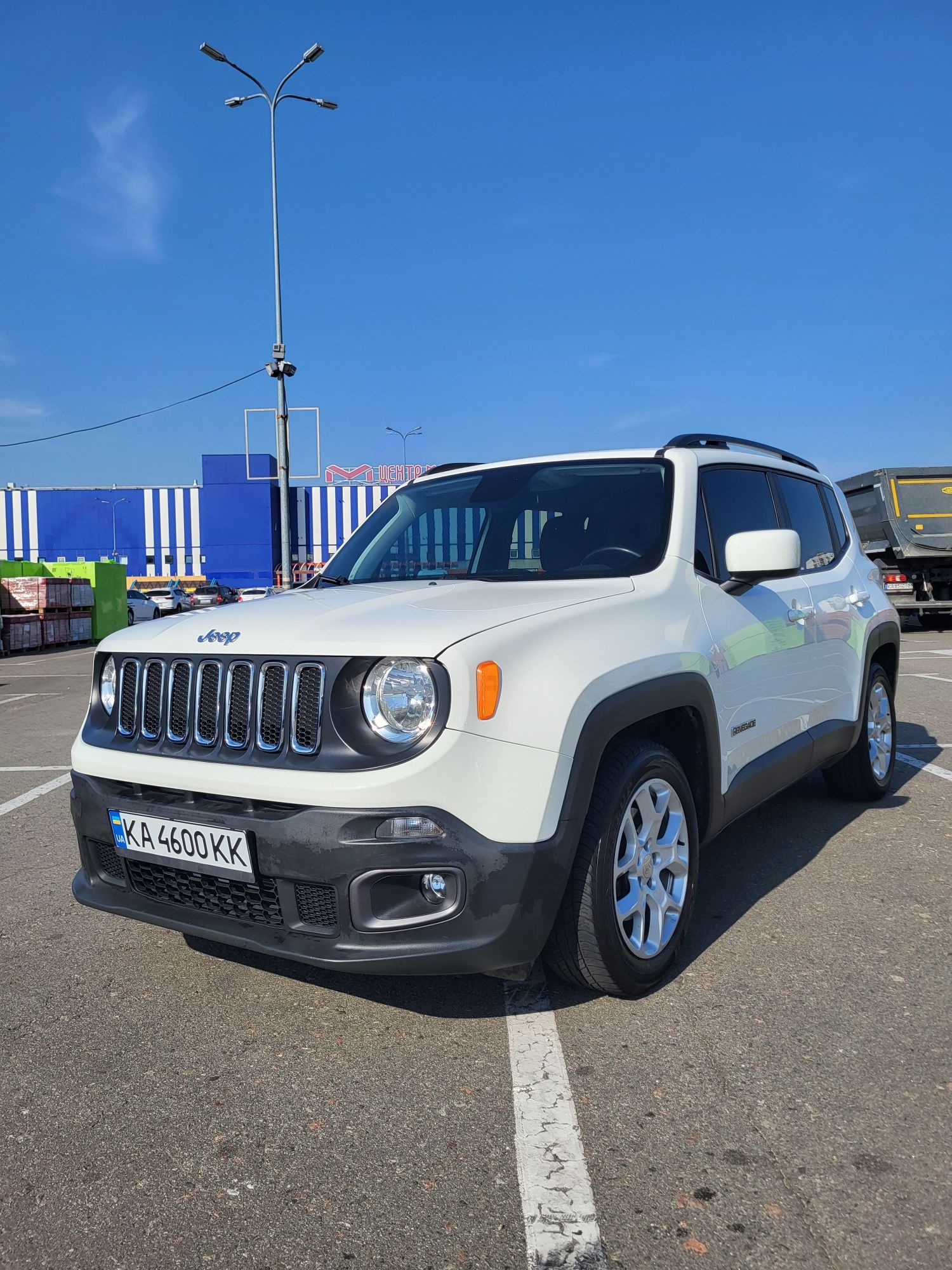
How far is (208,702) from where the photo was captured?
107 inches

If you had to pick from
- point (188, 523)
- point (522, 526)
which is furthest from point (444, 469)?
point (188, 523)

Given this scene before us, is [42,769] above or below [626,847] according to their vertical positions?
below

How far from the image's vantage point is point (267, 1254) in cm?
183

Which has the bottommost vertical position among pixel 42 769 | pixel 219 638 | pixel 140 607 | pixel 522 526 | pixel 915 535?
pixel 140 607

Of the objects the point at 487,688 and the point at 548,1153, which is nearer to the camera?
the point at 548,1153

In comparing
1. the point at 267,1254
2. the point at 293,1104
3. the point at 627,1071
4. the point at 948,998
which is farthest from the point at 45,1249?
the point at 948,998

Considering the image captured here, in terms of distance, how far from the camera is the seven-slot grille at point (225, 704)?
2.51m

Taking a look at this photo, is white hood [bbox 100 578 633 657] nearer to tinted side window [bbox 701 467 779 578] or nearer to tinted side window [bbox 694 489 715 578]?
tinted side window [bbox 694 489 715 578]

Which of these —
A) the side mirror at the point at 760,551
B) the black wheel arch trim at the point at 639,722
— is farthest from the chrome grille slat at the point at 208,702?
the side mirror at the point at 760,551

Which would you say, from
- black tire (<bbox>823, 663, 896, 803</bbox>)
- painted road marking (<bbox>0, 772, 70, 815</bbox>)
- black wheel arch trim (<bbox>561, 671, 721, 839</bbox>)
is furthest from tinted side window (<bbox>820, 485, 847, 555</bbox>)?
painted road marking (<bbox>0, 772, 70, 815</bbox>)

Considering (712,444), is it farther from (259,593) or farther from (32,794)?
(259,593)

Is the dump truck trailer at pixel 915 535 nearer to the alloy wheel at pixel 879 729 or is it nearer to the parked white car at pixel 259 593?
the parked white car at pixel 259 593

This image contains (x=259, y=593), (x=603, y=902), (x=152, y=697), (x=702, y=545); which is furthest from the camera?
(x=259, y=593)

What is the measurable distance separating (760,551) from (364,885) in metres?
1.79
